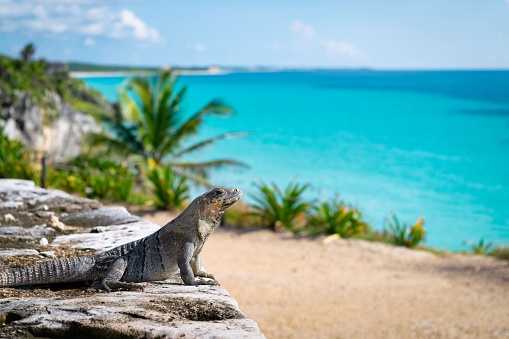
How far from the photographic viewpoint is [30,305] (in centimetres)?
255

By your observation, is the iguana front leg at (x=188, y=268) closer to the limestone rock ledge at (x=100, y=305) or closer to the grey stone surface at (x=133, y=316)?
the limestone rock ledge at (x=100, y=305)

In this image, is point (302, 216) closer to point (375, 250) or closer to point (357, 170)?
point (375, 250)

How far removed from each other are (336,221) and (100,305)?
1036cm

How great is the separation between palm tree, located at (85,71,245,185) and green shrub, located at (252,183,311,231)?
3.37 metres

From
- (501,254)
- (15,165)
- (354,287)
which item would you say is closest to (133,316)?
(354,287)

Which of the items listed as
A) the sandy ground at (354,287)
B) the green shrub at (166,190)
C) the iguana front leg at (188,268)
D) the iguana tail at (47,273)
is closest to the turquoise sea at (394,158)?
the green shrub at (166,190)

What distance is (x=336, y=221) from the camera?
41.5ft

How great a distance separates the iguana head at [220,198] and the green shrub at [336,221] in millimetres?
Answer: 9650

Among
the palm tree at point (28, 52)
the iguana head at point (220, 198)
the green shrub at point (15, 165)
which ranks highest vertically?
the palm tree at point (28, 52)

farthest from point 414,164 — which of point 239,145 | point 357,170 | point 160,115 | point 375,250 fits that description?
point 375,250

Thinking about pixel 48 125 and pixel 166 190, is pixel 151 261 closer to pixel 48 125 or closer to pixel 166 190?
pixel 166 190

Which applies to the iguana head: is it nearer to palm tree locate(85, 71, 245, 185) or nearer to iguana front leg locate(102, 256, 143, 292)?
iguana front leg locate(102, 256, 143, 292)

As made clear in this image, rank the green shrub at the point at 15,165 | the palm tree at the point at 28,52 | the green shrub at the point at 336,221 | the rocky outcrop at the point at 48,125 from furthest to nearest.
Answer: the palm tree at the point at 28,52 < the rocky outcrop at the point at 48,125 < the green shrub at the point at 336,221 < the green shrub at the point at 15,165

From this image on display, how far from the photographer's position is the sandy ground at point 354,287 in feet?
24.8
